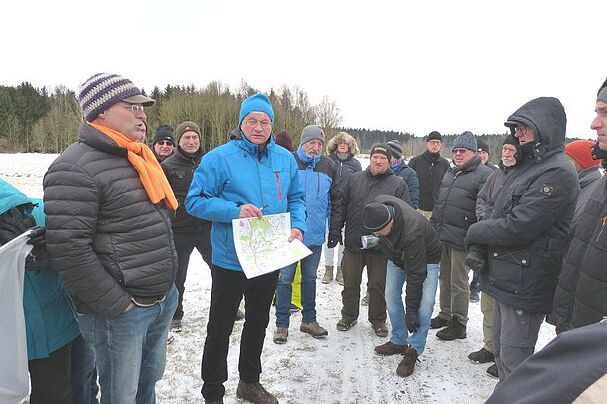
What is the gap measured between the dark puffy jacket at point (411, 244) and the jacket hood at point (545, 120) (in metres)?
1.25

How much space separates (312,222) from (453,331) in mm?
2143

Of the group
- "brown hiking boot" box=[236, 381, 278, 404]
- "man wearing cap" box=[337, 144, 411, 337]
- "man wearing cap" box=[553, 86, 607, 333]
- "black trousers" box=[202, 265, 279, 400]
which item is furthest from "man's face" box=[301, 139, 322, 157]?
"man wearing cap" box=[553, 86, 607, 333]

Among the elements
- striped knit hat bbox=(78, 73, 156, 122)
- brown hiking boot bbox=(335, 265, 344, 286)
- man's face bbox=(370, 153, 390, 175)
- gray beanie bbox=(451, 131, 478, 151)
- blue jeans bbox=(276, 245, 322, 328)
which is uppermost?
striped knit hat bbox=(78, 73, 156, 122)

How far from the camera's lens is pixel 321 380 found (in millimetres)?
3643

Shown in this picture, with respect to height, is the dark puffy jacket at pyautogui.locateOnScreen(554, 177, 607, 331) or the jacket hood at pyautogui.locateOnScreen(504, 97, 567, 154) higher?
the jacket hood at pyautogui.locateOnScreen(504, 97, 567, 154)

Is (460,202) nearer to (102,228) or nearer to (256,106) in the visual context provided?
(256,106)

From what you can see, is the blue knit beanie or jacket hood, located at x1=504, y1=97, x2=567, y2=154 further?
the blue knit beanie

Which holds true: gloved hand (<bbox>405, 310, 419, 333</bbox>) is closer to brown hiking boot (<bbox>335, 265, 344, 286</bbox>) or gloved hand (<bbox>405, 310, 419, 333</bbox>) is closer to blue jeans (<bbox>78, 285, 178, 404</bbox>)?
blue jeans (<bbox>78, 285, 178, 404</bbox>)

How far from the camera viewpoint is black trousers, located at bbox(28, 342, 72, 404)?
7.15 ft

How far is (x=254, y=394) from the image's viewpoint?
10.6ft

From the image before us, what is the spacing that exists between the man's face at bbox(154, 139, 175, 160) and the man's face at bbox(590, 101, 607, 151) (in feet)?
14.6

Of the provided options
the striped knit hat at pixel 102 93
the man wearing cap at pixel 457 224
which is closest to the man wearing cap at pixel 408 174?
the man wearing cap at pixel 457 224

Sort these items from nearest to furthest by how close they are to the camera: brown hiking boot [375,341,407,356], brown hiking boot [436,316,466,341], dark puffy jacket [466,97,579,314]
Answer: dark puffy jacket [466,97,579,314] → brown hiking boot [375,341,407,356] → brown hiking boot [436,316,466,341]

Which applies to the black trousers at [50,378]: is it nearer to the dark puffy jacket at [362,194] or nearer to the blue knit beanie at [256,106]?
the blue knit beanie at [256,106]
